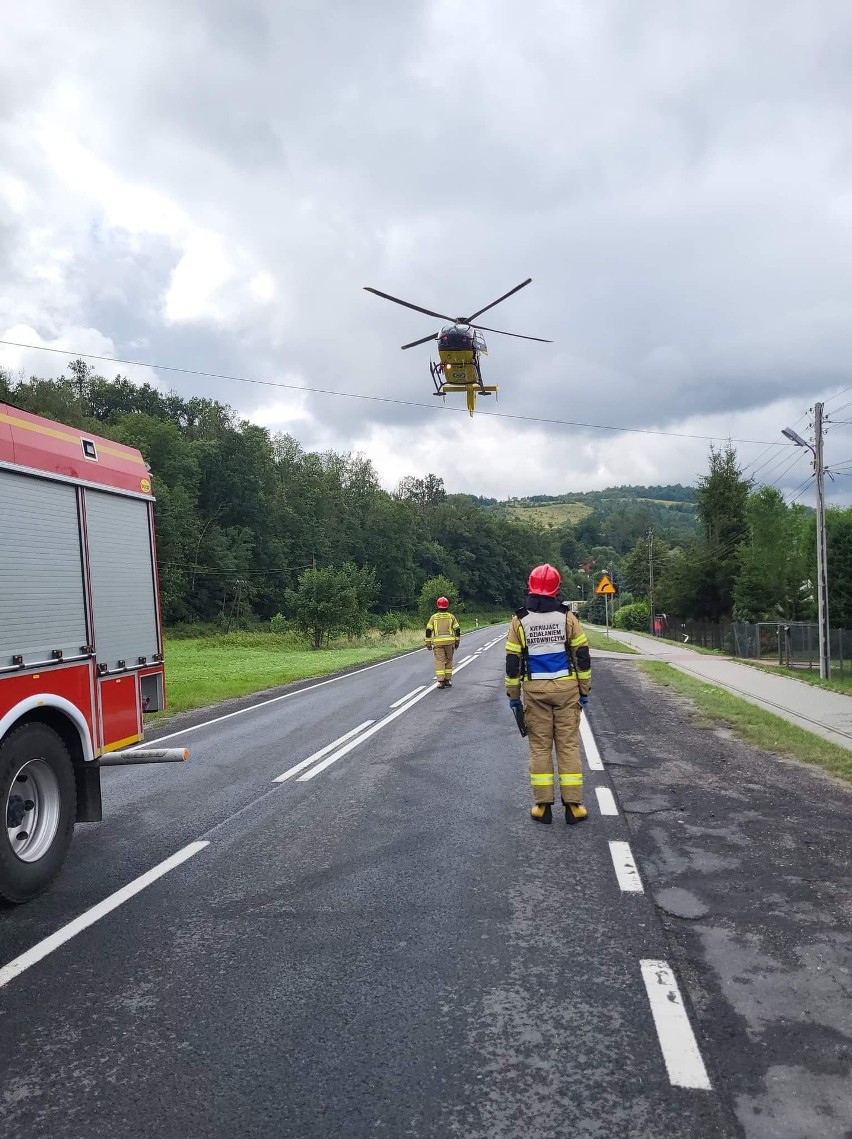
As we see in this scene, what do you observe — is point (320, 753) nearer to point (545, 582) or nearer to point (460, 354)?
point (545, 582)

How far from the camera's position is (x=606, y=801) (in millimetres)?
7488

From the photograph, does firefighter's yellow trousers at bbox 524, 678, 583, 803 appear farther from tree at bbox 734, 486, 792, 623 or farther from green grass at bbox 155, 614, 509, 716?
tree at bbox 734, 486, 792, 623

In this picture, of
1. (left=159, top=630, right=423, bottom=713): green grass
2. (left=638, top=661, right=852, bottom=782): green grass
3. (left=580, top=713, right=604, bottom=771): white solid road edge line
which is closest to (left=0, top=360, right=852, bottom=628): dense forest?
(left=159, top=630, right=423, bottom=713): green grass

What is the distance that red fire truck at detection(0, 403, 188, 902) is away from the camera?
5156 mm

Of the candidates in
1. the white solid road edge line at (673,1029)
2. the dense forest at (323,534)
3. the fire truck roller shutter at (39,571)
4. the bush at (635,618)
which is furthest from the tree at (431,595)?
the white solid road edge line at (673,1029)

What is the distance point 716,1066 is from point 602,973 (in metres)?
0.85

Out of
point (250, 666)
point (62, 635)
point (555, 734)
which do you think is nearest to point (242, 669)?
point (250, 666)

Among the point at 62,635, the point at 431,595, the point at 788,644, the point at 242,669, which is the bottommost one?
the point at 431,595

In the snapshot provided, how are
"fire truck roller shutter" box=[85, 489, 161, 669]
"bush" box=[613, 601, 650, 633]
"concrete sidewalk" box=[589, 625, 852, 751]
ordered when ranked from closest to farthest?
"fire truck roller shutter" box=[85, 489, 161, 669] → "concrete sidewalk" box=[589, 625, 852, 751] → "bush" box=[613, 601, 650, 633]

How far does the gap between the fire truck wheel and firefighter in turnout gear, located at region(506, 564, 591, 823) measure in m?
3.22

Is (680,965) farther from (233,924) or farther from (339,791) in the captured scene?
(339,791)

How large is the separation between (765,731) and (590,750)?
3118mm

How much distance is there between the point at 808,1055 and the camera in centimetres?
328

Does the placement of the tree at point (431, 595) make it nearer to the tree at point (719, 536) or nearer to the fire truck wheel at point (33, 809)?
the tree at point (719, 536)
